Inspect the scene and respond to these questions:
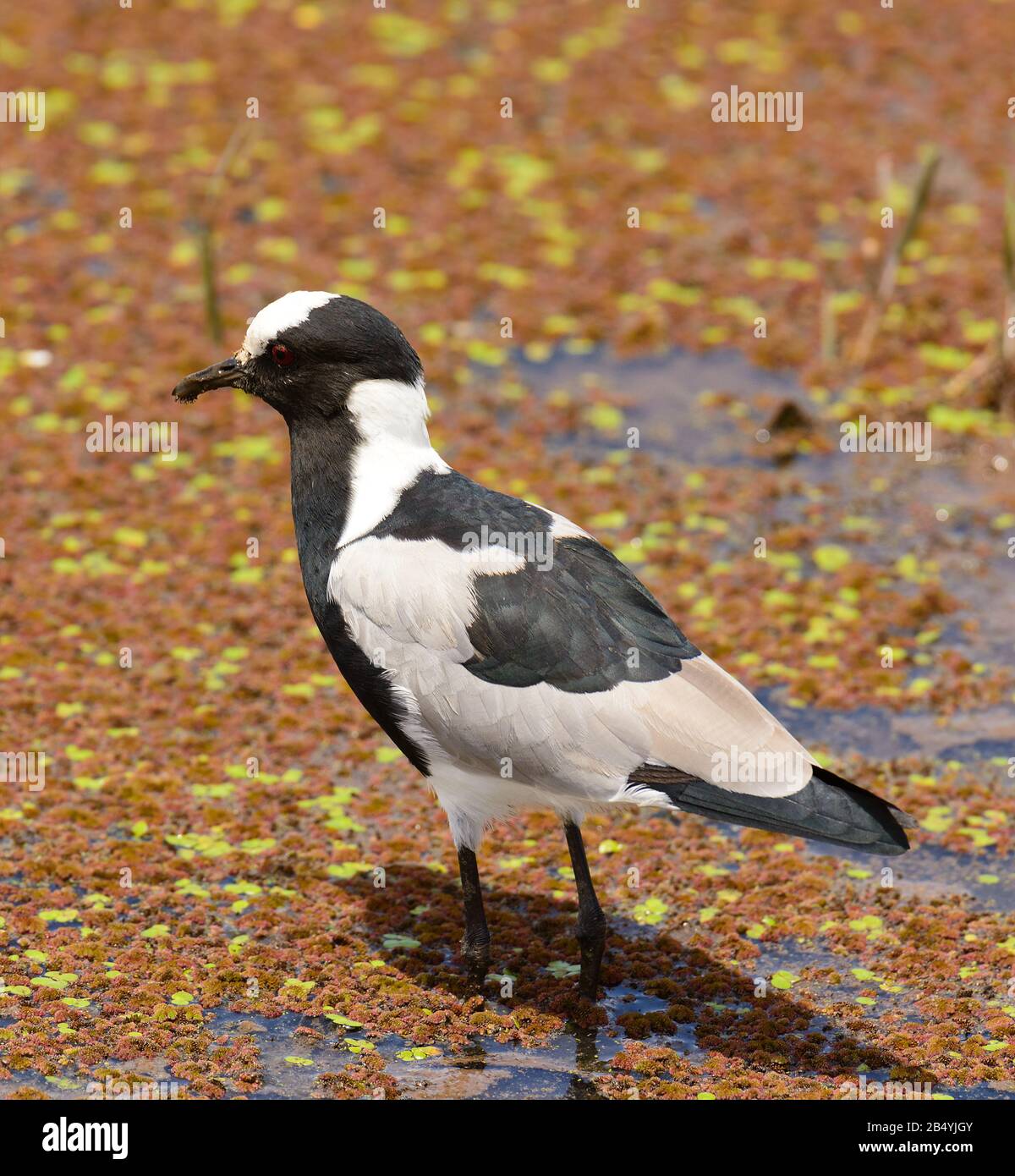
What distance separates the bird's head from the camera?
23.6 ft

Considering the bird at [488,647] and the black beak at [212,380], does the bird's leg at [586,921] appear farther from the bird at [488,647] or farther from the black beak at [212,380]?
the black beak at [212,380]

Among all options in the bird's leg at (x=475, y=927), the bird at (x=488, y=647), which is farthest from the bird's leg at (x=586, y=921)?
the bird's leg at (x=475, y=927)

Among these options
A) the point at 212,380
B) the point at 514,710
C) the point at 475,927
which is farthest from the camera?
the point at 212,380

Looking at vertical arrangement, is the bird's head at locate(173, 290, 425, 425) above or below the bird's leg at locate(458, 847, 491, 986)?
above

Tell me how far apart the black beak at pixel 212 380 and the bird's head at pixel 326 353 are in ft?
0.53

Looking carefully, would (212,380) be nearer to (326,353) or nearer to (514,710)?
(326,353)

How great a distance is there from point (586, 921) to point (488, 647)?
126 centimetres

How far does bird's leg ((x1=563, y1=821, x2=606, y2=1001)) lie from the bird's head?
198 centimetres

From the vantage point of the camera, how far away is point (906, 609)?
33.9 ft

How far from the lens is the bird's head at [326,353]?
Answer: 718 centimetres

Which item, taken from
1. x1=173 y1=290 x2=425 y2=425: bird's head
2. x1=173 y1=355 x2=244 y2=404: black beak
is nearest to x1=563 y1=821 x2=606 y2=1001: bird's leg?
x1=173 y1=290 x2=425 y2=425: bird's head

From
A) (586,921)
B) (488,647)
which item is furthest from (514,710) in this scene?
(586,921)

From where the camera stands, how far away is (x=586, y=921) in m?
7.18

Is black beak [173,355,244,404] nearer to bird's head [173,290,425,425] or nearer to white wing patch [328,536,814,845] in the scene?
bird's head [173,290,425,425]
